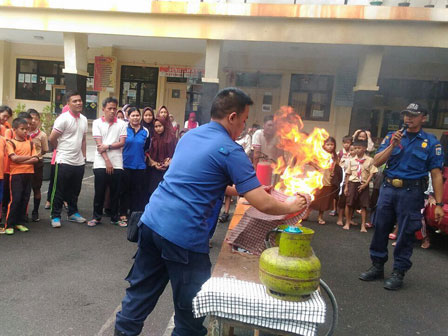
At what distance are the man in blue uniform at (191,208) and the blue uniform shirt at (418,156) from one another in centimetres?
208

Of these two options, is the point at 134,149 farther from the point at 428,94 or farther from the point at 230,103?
the point at 428,94

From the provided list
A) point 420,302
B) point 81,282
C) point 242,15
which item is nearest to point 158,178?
point 81,282

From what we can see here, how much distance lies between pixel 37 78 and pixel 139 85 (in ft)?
13.3

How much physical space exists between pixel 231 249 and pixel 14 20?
10.2m

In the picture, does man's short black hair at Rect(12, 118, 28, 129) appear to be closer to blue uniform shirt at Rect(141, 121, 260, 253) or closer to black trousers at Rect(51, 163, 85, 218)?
black trousers at Rect(51, 163, 85, 218)

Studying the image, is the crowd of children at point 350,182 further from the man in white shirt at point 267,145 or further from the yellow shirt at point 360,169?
the man in white shirt at point 267,145

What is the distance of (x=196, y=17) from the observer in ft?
29.4

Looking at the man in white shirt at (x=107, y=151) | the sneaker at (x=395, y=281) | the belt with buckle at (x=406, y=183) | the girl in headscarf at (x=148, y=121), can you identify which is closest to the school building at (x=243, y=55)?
the girl in headscarf at (x=148, y=121)

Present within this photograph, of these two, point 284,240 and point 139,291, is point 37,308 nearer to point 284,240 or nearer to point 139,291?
point 139,291

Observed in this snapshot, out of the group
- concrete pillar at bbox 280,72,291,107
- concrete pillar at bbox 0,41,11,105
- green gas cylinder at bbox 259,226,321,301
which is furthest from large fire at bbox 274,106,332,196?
concrete pillar at bbox 0,41,11,105

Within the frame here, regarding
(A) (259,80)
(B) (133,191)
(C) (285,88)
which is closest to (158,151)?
(B) (133,191)

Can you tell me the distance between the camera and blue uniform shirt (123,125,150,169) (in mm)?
5234

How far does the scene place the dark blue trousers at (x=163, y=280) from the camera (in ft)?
6.87

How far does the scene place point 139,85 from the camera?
12.7m
